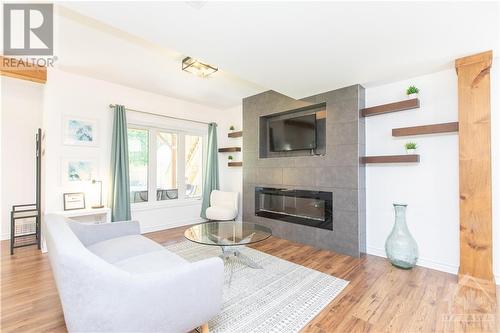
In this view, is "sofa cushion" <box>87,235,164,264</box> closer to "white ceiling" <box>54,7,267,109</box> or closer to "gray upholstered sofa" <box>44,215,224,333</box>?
"gray upholstered sofa" <box>44,215,224,333</box>

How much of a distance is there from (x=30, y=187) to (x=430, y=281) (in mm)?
5902

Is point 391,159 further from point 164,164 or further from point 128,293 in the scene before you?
point 164,164

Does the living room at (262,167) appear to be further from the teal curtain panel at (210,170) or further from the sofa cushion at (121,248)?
the teal curtain panel at (210,170)

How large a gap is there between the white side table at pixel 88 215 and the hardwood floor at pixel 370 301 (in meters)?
0.59

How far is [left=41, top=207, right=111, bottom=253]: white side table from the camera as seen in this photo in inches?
128

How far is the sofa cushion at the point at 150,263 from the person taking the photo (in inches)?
70.3

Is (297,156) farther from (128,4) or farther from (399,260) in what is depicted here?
(128,4)

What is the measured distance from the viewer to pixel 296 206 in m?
3.98

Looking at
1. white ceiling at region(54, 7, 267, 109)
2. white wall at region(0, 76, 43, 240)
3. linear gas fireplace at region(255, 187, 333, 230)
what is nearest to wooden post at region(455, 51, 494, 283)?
linear gas fireplace at region(255, 187, 333, 230)

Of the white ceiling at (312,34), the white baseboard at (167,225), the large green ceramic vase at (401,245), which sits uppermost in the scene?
the white ceiling at (312,34)

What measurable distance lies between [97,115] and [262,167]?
290 centimetres

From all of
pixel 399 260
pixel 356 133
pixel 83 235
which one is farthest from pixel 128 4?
pixel 399 260

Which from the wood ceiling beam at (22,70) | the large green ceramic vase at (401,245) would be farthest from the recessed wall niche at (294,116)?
the wood ceiling beam at (22,70)

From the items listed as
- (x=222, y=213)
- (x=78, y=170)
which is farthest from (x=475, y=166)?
(x=78, y=170)
